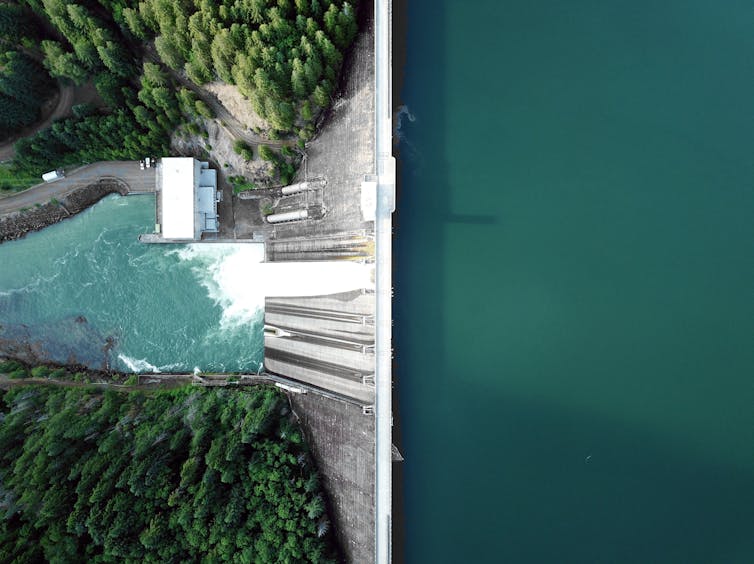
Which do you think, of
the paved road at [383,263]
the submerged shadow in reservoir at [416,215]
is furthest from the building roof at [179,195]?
the submerged shadow in reservoir at [416,215]

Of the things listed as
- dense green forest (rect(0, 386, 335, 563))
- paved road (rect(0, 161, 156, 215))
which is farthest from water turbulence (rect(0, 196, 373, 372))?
dense green forest (rect(0, 386, 335, 563))

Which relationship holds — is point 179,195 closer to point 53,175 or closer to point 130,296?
point 130,296

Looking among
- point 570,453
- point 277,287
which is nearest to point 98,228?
point 277,287

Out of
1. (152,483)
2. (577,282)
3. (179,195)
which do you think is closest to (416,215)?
(577,282)

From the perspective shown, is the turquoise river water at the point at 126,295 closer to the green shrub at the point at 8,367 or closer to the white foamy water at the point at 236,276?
the white foamy water at the point at 236,276

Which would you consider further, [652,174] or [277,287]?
[277,287]

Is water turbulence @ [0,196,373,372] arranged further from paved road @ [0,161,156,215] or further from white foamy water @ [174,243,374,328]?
paved road @ [0,161,156,215]

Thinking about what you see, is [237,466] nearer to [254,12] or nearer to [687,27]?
[254,12]
